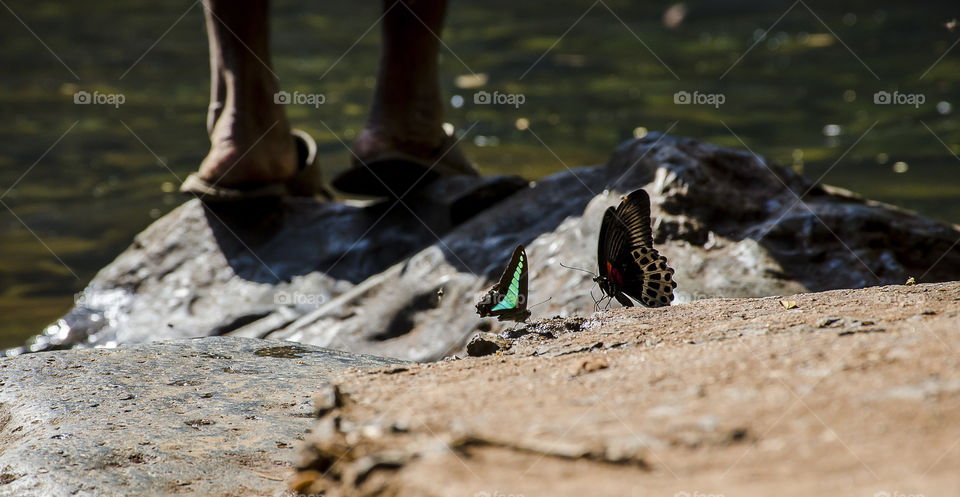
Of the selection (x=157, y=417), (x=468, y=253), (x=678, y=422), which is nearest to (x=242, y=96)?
(x=468, y=253)

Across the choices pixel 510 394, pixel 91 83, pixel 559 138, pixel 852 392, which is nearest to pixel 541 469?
pixel 510 394

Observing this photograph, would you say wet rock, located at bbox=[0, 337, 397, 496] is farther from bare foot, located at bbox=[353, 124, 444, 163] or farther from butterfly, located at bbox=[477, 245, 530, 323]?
bare foot, located at bbox=[353, 124, 444, 163]

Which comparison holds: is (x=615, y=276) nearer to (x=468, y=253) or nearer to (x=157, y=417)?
(x=468, y=253)

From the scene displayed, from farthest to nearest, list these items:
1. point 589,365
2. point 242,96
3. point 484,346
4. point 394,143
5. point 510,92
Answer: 1. point 510,92
2. point 394,143
3. point 242,96
4. point 484,346
5. point 589,365

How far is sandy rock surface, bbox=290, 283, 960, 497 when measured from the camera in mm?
1068

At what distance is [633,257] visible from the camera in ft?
8.34

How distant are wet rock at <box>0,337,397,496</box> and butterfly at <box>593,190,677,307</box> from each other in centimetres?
66

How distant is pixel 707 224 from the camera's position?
310 cm

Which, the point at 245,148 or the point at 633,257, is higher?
the point at 245,148

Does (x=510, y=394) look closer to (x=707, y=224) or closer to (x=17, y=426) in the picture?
(x=17, y=426)

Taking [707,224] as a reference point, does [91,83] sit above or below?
above

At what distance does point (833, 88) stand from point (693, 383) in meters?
6.75

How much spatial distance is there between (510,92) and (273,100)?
397 centimetres

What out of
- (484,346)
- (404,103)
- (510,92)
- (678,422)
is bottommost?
(484,346)
